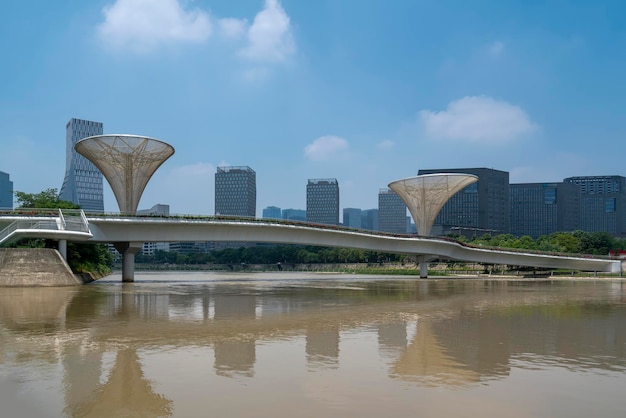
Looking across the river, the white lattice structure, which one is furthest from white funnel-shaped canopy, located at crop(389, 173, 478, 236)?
the river

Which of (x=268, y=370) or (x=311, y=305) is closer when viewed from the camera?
(x=268, y=370)

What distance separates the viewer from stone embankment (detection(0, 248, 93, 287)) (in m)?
39.2

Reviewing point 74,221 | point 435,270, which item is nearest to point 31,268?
point 74,221

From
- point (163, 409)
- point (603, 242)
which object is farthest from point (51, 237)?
point (603, 242)

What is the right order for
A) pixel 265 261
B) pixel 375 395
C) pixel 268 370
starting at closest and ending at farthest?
pixel 375 395
pixel 268 370
pixel 265 261

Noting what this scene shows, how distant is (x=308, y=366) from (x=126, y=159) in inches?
1925

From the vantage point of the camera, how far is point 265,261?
192500 millimetres

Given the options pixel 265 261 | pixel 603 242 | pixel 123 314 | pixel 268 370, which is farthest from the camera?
pixel 265 261

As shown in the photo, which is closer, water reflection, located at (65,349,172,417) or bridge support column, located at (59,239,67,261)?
water reflection, located at (65,349,172,417)

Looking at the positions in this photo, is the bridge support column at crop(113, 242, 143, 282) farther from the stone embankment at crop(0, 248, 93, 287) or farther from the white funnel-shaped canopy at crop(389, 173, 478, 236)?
the white funnel-shaped canopy at crop(389, 173, 478, 236)

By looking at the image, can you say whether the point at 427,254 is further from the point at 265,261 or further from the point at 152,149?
the point at 265,261

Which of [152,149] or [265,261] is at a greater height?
[152,149]

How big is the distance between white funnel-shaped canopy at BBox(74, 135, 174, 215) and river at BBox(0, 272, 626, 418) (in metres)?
36.0

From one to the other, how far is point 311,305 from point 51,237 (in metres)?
27.0
